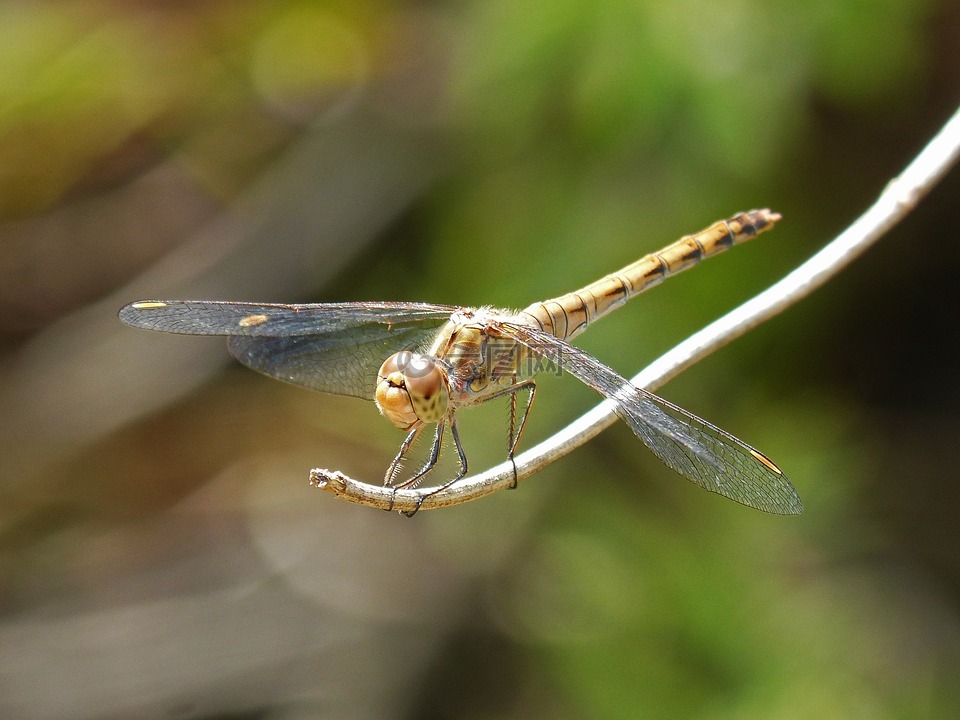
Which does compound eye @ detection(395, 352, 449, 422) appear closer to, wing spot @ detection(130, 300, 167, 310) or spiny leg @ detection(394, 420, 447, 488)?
spiny leg @ detection(394, 420, 447, 488)

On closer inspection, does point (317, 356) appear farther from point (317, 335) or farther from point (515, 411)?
point (515, 411)

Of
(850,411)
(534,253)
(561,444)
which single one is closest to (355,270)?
(534,253)

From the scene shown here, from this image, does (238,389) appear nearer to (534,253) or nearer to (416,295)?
(416,295)

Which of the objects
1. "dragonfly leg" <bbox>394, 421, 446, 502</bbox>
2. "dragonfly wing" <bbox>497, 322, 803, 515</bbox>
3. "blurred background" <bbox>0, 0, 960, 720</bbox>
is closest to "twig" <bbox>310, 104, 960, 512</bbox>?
"dragonfly wing" <bbox>497, 322, 803, 515</bbox>

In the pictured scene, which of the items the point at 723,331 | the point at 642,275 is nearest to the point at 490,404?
the point at 642,275

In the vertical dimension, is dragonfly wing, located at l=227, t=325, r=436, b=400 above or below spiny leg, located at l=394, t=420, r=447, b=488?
above

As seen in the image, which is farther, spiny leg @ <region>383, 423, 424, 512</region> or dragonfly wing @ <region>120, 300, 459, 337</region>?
dragonfly wing @ <region>120, 300, 459, 337</region>
